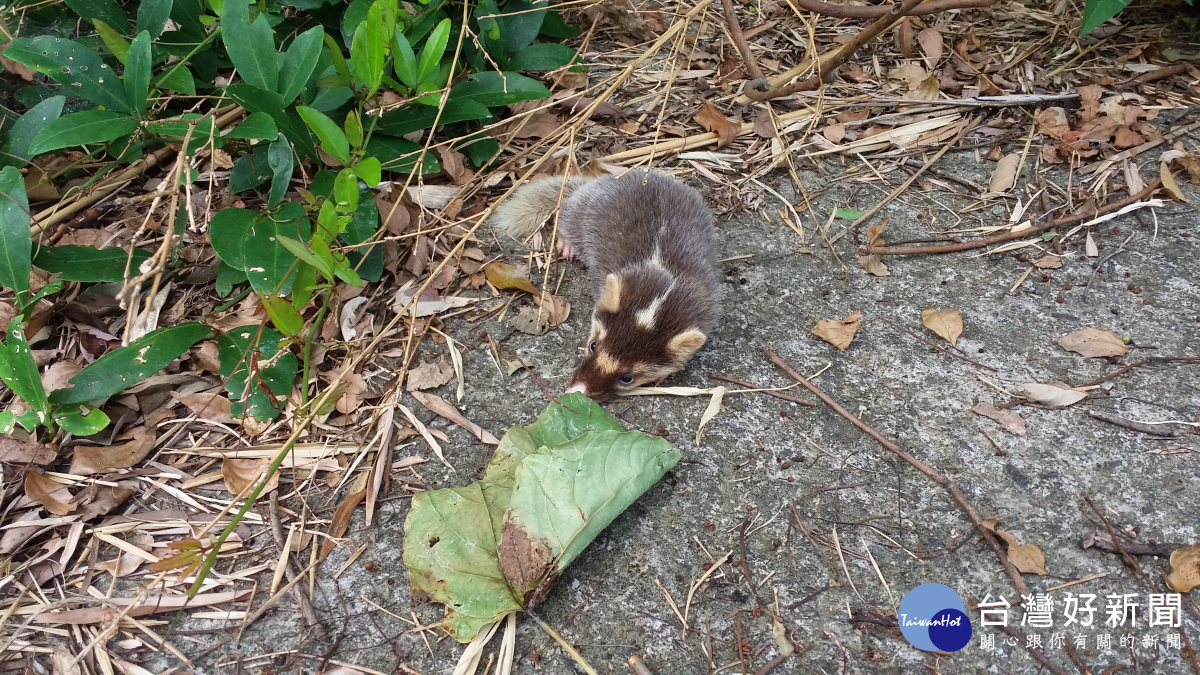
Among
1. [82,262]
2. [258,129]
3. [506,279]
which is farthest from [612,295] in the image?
[82,262]

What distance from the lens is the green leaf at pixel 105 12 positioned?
11.1ft

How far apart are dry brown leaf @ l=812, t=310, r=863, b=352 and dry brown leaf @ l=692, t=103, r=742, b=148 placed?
5.25 ft

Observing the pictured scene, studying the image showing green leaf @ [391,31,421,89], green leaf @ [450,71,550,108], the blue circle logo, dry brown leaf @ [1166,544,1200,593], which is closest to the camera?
the blue circle logo

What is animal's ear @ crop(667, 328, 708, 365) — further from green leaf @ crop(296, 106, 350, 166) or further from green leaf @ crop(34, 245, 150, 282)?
green leaf @ crop(34, 245, 150, 282)

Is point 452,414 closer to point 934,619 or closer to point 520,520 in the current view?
point 520,520

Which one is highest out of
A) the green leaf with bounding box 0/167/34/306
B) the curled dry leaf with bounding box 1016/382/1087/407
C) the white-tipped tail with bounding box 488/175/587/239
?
the green leaf with bounding box 0/167/34/306

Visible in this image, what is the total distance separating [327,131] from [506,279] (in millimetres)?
1092

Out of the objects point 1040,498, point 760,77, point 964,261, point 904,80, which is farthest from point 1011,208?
point 1040,498

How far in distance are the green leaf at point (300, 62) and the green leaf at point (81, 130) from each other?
2.21ft

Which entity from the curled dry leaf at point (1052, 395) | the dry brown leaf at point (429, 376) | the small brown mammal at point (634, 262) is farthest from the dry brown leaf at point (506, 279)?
the curled dry leaf at point (1052, 395)

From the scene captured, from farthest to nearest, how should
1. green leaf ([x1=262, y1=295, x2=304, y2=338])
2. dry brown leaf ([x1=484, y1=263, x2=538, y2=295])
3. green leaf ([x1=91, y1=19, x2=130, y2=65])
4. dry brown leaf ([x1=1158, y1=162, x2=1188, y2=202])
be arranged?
dry brown leaf ([x1=1158, y1=162, x2=1188, y2=202]) < dry brown leaf ([x1=484, y1=263, x2=538, y2=295]) < green leaf ([x1=91, y1=19, x2=130, y2=65]) < green leaf ([x1=262, y1=295, x2=304, y2=338])

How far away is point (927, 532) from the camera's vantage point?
8.92ft

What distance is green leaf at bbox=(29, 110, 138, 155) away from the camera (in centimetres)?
295

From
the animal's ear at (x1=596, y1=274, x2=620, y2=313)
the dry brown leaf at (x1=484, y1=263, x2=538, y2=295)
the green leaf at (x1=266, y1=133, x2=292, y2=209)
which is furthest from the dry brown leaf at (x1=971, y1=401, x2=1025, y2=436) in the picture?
the green leaf at (x1=266, y1=133, x2=292, y2=209)
